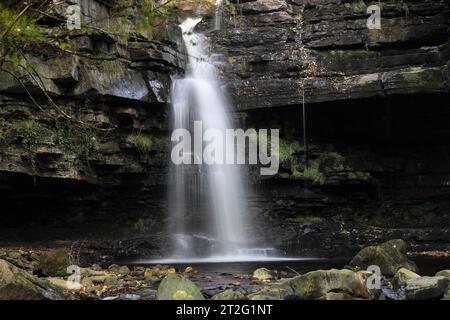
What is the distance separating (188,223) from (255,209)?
2.35 m

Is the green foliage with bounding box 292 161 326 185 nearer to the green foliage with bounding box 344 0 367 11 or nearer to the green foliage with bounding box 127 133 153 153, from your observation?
the green foliage with bounding box 127 133 153 153

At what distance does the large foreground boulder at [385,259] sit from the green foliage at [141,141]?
25.7 ft

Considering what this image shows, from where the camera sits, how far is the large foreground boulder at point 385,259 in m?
8.90

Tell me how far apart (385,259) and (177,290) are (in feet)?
15.8

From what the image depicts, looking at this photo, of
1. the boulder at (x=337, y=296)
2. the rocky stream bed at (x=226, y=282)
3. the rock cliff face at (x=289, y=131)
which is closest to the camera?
the rocky stream bed at (x=226, y=282)

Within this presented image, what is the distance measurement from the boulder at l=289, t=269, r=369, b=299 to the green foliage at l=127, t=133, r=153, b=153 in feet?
28.7

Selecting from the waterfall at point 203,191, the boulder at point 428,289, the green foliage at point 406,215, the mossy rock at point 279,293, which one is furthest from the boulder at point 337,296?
the green foliage at point 406,215

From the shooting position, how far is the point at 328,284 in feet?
22.1

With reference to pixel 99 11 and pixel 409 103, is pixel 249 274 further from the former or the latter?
pixel 99 11

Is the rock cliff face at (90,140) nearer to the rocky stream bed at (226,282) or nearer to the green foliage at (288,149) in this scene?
the rocky stream bed at (226,282)

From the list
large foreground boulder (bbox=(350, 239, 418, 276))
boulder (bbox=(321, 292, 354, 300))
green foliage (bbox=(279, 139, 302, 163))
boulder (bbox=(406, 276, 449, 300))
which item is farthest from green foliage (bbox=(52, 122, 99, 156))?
boulder (bbox=(406, 276, 449, 300))

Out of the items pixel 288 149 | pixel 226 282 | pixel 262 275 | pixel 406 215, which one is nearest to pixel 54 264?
pixel 226 282

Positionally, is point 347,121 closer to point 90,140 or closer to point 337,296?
point 90,140
